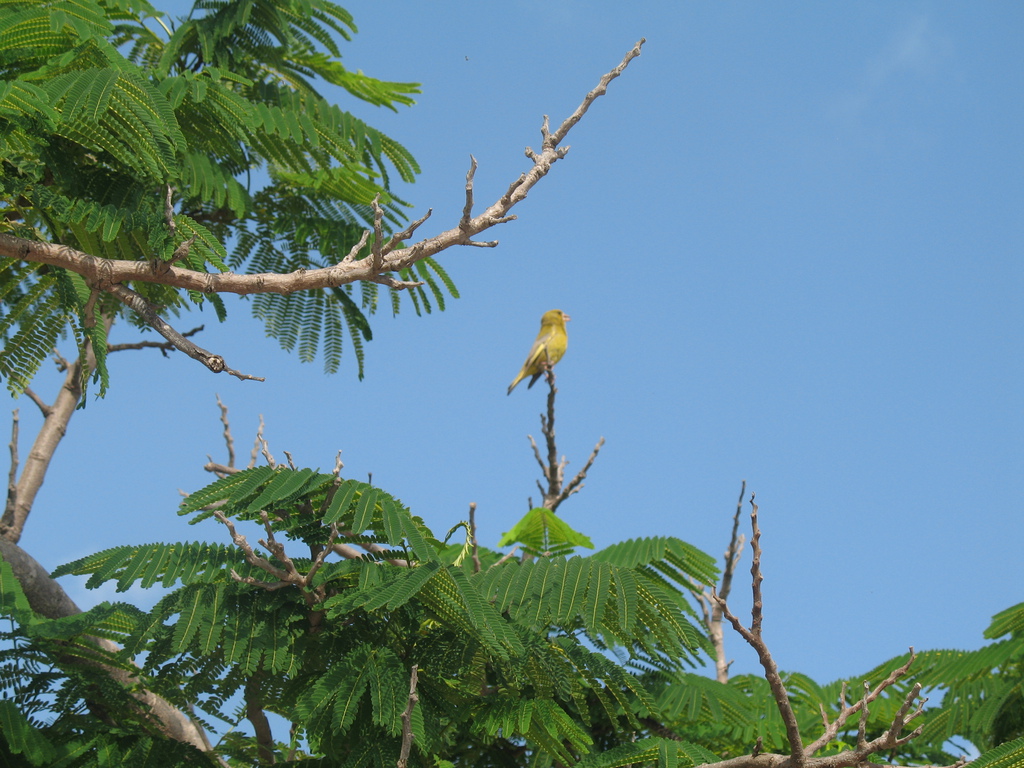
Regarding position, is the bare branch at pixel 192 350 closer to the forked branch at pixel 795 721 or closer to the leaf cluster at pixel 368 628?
the leaf cluster at pixel 368 628

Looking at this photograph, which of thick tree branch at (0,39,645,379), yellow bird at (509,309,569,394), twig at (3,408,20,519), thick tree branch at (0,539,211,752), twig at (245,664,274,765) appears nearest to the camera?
thick tree branch at (0,39,645,379)

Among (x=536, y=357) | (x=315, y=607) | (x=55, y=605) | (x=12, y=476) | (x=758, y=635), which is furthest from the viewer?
(x=536, y=357)

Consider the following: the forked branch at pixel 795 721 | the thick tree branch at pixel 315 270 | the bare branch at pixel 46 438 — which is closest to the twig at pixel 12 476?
the bare branch at pixel 46 438

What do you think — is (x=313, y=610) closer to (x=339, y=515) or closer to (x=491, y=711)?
(x=339, y=515)

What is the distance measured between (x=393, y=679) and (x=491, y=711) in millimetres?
481

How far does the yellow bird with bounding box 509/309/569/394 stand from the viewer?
30.3 feet

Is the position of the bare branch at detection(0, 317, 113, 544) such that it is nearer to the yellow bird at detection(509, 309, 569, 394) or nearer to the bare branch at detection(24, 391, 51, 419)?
the bare branch at detection(24, 391, 51, 419)

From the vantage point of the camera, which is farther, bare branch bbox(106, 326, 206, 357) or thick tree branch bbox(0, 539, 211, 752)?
bare branch bbox(106, 326, 206, 357)

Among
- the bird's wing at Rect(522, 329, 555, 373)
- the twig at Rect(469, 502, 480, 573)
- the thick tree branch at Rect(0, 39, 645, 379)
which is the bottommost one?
the twig at Rect(469, 502, 480, 573)

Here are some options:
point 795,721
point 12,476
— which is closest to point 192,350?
point 795,721

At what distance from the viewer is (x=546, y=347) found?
30.6 feet

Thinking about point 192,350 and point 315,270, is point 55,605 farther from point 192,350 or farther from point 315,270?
point 315,270

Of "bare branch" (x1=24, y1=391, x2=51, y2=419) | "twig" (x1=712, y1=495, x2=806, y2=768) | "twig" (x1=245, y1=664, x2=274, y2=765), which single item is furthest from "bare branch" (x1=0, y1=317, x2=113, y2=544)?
"twig" (x1=712, y1=495, x2=806, y2=768)

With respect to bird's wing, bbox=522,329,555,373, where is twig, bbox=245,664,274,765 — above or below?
below
